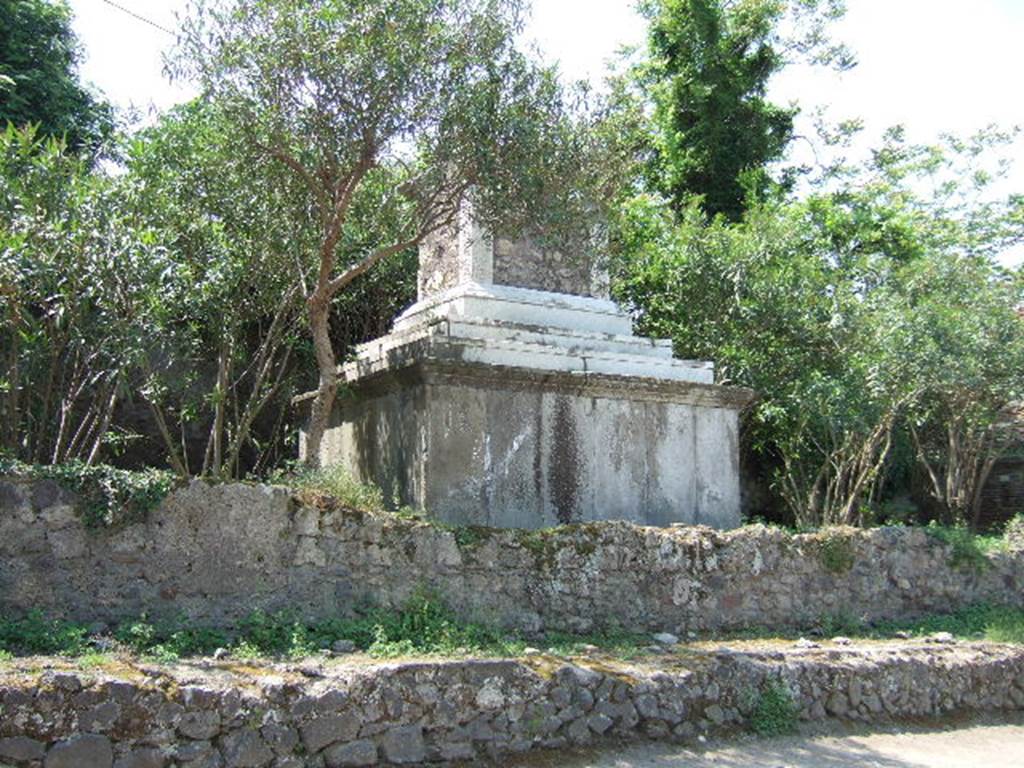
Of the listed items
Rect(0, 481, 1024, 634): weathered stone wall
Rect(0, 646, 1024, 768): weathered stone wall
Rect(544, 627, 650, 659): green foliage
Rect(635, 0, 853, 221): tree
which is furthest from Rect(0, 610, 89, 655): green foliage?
Rect(635, 0, 853, 221): tree

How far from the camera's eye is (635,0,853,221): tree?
65.9 ft

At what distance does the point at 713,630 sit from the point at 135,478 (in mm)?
5426

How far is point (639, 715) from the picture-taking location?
7668mm

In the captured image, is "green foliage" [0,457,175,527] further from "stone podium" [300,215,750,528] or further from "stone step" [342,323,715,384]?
"stone step" [342,323,715,384]

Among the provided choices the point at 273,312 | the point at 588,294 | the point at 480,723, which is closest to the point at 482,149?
the point at 588,294

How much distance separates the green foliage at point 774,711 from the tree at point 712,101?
12.6 metres

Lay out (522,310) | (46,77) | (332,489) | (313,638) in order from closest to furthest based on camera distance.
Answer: (313,638) → (332,489) → (522,310) → (46,77)

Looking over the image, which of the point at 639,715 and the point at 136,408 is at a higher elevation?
the point at 136,408

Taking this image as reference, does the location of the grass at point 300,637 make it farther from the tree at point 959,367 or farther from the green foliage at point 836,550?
the tree at point 959,367

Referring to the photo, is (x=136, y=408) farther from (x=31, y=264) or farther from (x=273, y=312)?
(x=31, y=264)

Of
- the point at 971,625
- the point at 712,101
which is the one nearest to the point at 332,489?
the point at 971,625

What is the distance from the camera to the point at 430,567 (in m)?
8.59

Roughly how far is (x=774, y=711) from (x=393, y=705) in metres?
3.33

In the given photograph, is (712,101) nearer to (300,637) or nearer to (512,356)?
(512,356)
